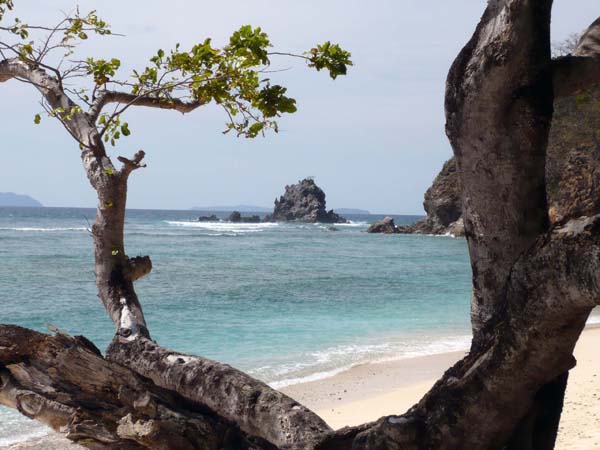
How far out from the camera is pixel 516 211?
296 cm

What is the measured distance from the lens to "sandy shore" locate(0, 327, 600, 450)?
769 centimetres

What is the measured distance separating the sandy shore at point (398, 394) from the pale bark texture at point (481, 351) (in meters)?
4.49

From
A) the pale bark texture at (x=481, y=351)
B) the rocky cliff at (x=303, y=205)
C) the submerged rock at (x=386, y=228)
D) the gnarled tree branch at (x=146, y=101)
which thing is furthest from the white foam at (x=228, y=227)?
the pale bark texture at (x=481, y=351)

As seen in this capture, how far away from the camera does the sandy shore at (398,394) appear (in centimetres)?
769

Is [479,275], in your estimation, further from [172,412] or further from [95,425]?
[95,425]

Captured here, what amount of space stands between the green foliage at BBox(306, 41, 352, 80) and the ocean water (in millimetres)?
1569

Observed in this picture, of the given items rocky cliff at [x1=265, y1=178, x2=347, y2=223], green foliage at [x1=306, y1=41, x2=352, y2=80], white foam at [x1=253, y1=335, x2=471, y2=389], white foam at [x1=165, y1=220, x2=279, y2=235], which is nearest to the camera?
green foliage at [x1=306, y1=41, x2=352, y2=80]

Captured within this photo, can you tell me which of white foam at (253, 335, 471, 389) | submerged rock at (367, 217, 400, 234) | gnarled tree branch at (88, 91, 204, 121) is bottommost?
white foam at (253, 335, 471, 389)

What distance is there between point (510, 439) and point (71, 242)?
52014 millimetres

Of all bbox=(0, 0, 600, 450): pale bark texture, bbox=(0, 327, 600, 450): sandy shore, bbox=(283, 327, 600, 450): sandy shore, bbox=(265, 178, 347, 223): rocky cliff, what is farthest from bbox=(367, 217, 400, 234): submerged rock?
bbox=(0, 0, 600, 450): pale bark texture

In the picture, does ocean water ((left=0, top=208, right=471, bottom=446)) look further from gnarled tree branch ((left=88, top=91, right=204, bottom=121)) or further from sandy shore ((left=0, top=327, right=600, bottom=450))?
gnarled tree branch ((left=88, top=91, right=204, bottom=121))

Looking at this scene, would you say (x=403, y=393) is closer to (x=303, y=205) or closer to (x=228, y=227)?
(x=228, y=227)

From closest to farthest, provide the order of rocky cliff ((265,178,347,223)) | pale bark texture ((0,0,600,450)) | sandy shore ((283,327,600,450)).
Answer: pale bark texture ((0,0,600,450)) → sandy shore ((283,327,600,450)) → rocky cliff ((265,178,347,223))

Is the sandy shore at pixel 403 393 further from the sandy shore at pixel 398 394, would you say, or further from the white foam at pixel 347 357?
the white foam at pixel 347 357
